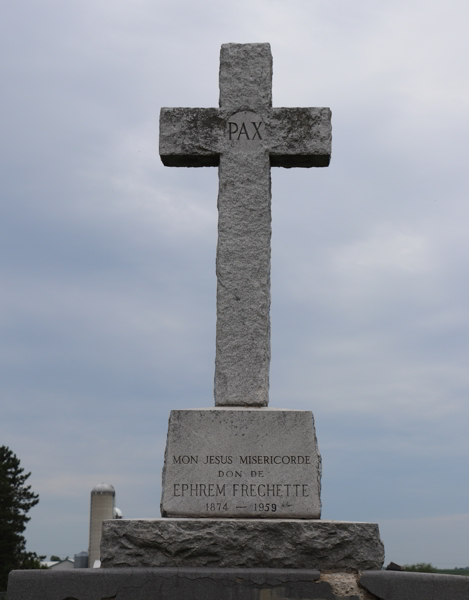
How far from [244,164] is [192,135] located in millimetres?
477

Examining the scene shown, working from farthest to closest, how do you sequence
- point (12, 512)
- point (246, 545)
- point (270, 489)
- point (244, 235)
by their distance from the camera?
point (12, 512) → point (244, 235) → point (270, 489) → point (246, 545)

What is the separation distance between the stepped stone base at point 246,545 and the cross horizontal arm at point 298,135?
269 centimetres

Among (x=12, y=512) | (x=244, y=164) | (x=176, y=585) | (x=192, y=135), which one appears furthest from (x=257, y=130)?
(x=12, y=512)

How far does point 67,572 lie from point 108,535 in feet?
1.06

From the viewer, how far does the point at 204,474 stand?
4793 millimetres

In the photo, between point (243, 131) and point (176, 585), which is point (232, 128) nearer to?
point (243, 131)

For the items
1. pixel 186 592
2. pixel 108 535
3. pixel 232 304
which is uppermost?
pixel 232 304

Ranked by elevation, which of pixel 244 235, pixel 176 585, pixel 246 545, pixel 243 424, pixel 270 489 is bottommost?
pixel 176 585

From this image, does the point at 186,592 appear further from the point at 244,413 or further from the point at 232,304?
the point at 232,304

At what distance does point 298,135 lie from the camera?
5.67 m

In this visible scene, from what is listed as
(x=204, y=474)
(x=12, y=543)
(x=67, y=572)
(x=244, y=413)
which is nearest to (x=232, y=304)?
(x=244, y=413)

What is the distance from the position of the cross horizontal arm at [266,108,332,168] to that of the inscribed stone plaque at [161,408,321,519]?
196cm

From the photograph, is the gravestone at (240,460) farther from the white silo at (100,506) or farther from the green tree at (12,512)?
the green tree at (12,512)

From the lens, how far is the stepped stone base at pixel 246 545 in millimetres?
4398
